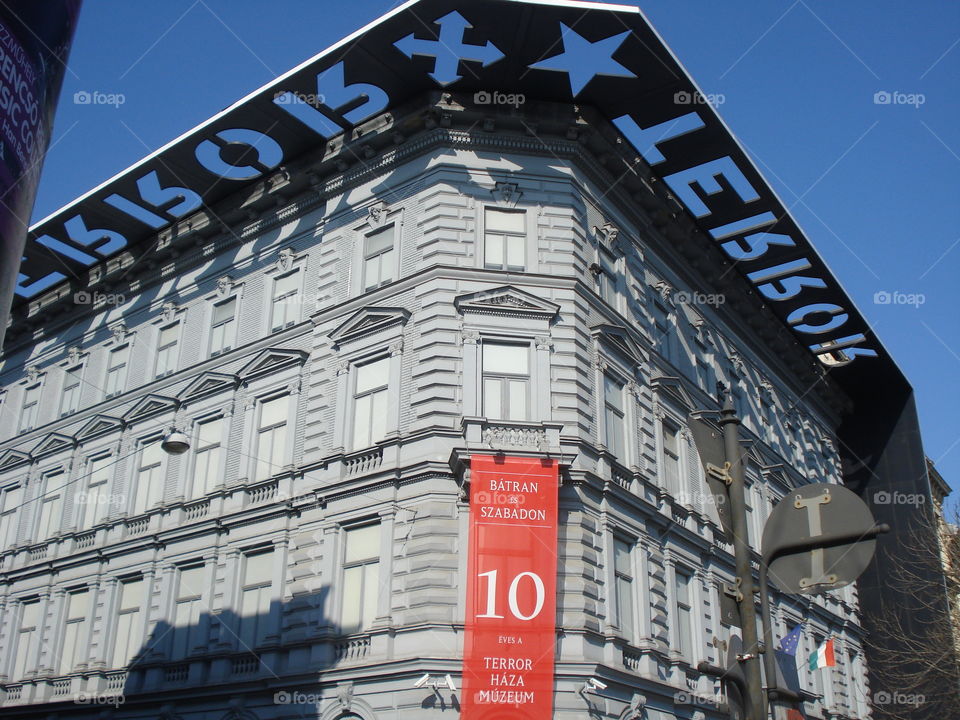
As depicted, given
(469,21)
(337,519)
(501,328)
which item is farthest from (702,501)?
(469,21)

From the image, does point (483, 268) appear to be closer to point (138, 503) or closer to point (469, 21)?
point (469, 21)

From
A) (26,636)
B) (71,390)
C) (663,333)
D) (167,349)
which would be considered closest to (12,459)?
(71,390)

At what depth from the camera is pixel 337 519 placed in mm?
24203

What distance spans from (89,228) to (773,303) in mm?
26759

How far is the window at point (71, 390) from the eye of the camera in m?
35.2

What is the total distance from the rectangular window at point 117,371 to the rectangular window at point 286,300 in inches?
292

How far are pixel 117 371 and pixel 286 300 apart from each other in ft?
27.9

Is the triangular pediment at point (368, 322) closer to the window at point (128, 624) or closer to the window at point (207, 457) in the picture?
the window at point (207, 457)

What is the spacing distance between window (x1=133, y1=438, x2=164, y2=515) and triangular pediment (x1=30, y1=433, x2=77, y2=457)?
448 cm

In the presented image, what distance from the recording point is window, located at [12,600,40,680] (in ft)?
102

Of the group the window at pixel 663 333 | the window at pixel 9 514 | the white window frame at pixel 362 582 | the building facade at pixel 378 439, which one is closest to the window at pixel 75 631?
the building facade at pixel 378 439

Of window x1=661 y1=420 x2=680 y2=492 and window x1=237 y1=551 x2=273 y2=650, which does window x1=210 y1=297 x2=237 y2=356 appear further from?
window x1=661 y1=420 x2=680 y2=492

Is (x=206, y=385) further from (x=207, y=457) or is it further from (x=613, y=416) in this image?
(x=613, y=416)

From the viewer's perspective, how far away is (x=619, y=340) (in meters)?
27.5
